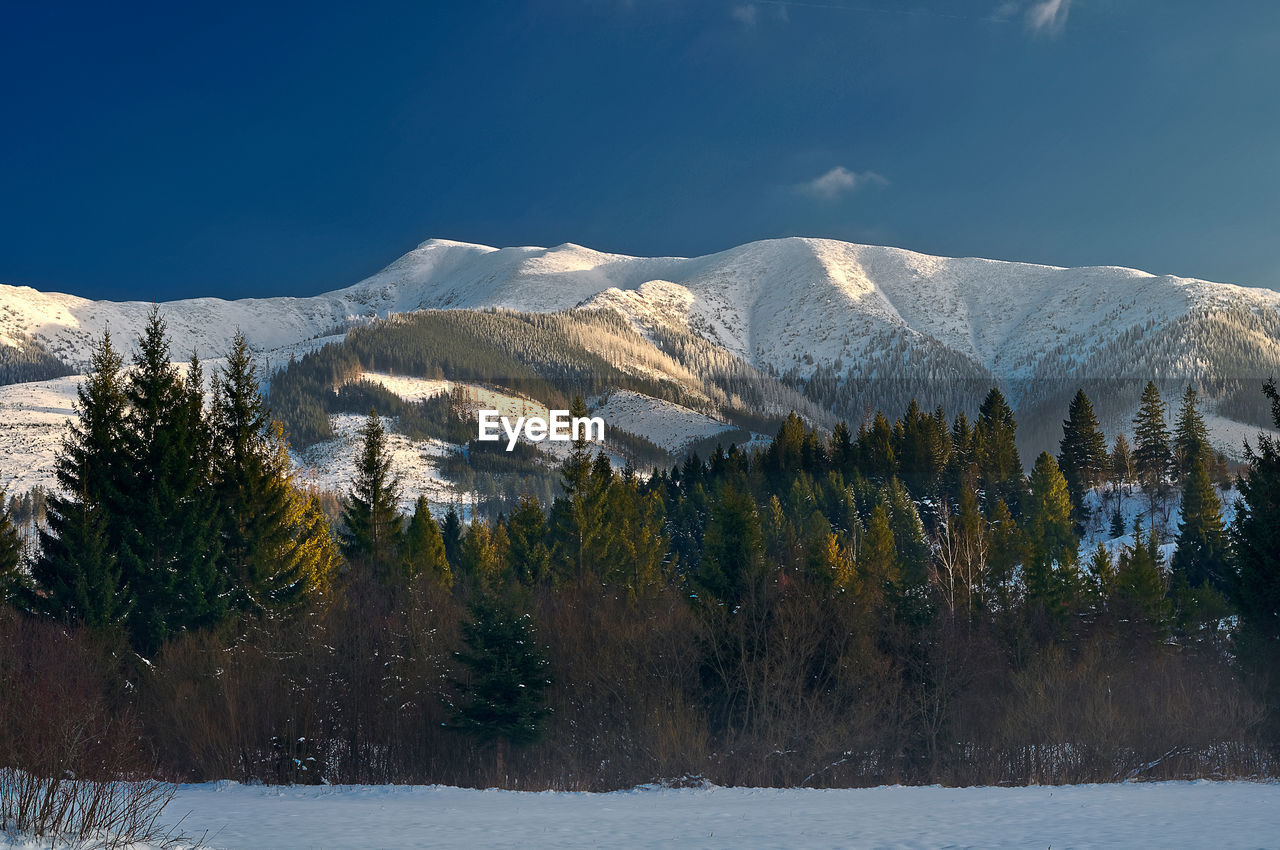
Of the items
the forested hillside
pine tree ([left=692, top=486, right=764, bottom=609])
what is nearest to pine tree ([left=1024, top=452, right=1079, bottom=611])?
the forested hillside

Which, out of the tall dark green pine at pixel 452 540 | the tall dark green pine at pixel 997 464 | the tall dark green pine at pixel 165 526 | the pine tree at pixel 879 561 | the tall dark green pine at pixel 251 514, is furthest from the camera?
the tall dark green pine at pixel 997 464

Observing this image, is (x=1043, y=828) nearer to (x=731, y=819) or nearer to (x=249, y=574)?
(x=731, y=819)

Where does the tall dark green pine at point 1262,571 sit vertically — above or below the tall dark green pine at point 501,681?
above

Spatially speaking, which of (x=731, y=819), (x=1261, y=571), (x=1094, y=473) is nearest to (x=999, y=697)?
(x=1261, y=571)

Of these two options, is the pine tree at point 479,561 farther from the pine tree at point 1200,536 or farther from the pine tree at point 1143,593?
the pine tree at point 1200,536

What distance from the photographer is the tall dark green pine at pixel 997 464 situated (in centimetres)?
8688

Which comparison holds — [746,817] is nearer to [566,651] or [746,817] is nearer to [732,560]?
[732,560]

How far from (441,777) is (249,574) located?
1141 cm

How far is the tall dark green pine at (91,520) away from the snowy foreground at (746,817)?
8564mm

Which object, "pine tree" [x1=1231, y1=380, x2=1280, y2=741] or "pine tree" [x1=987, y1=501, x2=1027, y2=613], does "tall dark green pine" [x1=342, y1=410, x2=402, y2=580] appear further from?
"pine tree" [x1=1231, y1=380, x2=1280, y2=741]

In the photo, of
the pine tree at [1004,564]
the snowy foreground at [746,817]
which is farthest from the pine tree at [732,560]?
the pine tree at [1004,564]

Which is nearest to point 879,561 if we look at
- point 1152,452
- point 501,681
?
point 501,681

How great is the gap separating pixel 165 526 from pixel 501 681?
13646mm

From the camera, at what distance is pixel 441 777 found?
3547cm
